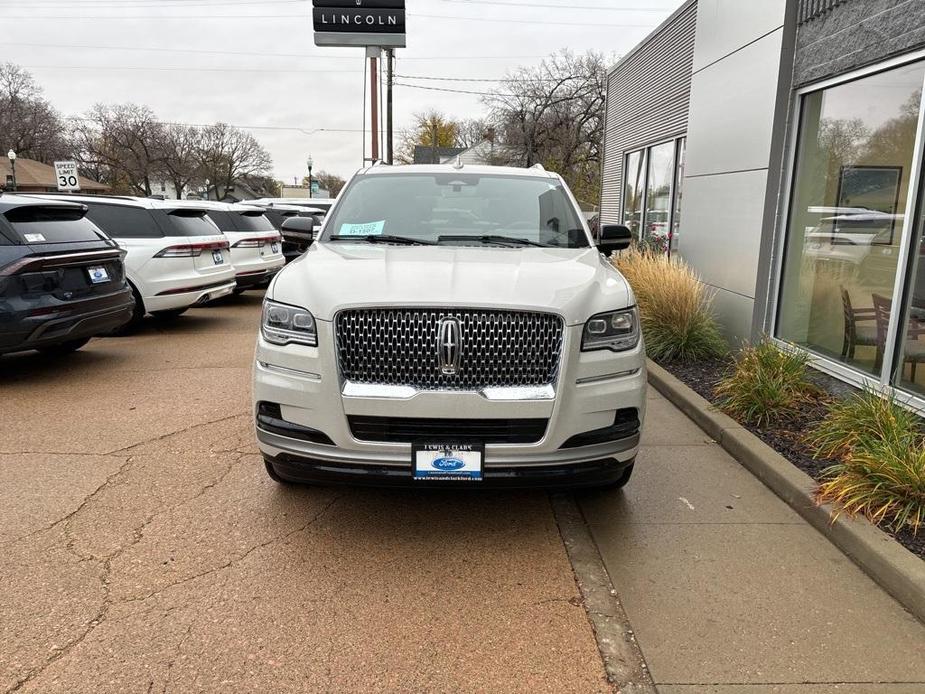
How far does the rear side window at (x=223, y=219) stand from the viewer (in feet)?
39.5

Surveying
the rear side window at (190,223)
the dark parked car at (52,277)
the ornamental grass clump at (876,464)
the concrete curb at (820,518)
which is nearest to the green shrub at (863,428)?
the ornamental grass clump at (876,464)

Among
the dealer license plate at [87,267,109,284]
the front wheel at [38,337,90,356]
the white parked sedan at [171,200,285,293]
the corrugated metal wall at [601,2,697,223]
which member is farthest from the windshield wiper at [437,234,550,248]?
the white parked sedan at [171,200,285,293]

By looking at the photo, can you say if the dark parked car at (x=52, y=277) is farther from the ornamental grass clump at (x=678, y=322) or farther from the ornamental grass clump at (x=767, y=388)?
the ornamental grass clump at (x=767, y=388)

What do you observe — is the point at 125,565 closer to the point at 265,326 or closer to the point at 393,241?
the point at 265,326

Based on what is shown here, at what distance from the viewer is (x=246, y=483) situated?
169 inches

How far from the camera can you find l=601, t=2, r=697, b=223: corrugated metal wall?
1118 centimetres

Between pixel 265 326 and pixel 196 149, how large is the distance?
67462mm

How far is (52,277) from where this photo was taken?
20.9 feet

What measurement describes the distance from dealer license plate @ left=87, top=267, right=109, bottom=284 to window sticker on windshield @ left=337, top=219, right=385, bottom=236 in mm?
3617

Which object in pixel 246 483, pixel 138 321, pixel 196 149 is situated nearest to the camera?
pixel 246 483

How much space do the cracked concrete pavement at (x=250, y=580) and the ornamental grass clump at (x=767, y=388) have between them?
1.99 m

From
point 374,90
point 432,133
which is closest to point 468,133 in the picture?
point 432,133

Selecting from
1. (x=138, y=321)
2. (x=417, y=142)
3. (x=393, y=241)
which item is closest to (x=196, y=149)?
(x=417, y=142)

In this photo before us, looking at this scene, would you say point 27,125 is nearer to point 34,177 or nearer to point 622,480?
point 34,177
